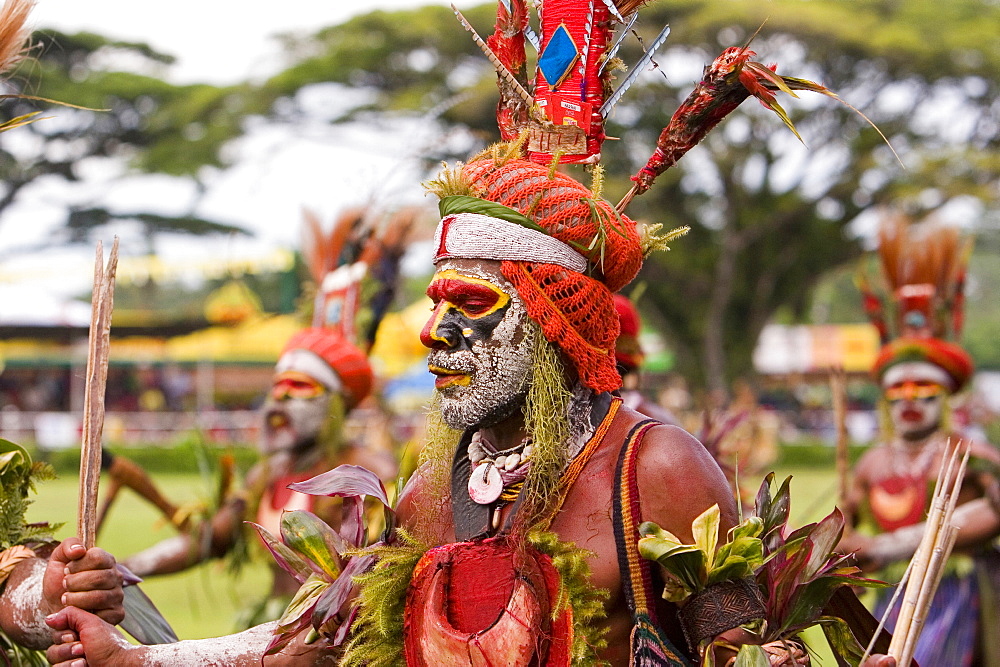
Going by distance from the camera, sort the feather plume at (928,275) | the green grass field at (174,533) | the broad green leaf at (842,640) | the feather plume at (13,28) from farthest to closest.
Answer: the green grass field at (174,533), the feather plume at (928,275), the feather plume at (13,28), the broad green leaf at (842,640)

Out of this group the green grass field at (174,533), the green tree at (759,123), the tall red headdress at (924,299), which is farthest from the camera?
the green tree at (759,123)

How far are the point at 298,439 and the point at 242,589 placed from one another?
16.7ft

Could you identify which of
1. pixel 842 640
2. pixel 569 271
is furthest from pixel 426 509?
pixel 842 640

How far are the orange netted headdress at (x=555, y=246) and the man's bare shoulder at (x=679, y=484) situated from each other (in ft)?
0.81

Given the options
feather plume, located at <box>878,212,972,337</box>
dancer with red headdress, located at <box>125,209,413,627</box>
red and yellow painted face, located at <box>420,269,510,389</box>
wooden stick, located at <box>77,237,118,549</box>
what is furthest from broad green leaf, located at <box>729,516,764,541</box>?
feather plume, located at <box>878,212,972,337</box>

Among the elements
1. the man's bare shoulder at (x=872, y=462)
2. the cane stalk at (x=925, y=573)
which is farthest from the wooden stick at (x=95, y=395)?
the man's bare shoulder at (x=872, y=462)

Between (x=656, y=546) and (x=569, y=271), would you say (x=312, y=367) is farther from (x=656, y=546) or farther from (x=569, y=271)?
(x=656, y=546)

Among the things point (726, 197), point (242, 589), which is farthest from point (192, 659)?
point (726, 197)

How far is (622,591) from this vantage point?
248 cm

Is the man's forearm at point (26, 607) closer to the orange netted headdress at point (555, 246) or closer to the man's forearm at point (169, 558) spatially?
the orange netted headdress at point (555, 246)

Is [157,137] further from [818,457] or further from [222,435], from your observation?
[818,457]

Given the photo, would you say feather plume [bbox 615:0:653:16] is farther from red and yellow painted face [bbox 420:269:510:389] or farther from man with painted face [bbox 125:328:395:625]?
man with painted face [bbox 125:328:395:625]

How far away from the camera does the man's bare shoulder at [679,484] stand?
2445 mm

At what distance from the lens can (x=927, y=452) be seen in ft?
22.1
